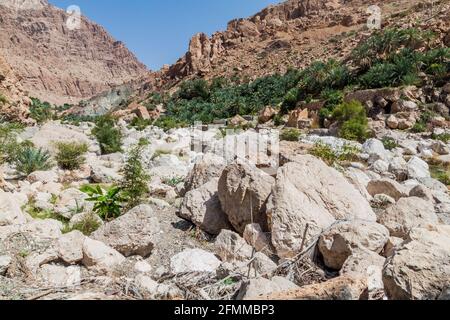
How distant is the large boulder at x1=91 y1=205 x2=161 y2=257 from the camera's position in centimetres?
360

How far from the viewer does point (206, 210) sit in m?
4.36

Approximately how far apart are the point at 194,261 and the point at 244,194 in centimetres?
93

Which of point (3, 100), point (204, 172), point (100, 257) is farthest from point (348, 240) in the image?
point (3, 100)

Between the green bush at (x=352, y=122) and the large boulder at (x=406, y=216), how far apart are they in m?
11.6

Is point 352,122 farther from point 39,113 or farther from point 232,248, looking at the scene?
point 39,113

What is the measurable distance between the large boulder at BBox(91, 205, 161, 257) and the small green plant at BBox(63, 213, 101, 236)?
23.2 inches

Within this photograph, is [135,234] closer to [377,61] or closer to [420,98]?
[420,98]

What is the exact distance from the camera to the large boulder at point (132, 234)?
11.8ft

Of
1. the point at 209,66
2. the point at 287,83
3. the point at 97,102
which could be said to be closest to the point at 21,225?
the point at 287,83

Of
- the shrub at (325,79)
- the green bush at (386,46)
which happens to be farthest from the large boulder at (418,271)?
the green bush at (386,46)

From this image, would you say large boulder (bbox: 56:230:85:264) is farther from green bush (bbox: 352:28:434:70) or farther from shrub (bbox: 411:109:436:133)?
green bush (bbox: 352:28:434:70)

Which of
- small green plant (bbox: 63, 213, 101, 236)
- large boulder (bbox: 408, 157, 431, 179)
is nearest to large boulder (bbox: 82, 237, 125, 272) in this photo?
small green plant (bbox: 63, 213, 101, 236)

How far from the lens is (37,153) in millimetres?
8555

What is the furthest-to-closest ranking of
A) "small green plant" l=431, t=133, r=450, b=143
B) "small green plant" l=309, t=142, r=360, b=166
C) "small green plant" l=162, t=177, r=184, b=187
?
1. "small green plant" l=431, t=133, r=450, b=143
2. "small green plant" l=309, t=142, r=360, b=166
3. "small green plant" l=162, t=177, r=184, b=187
